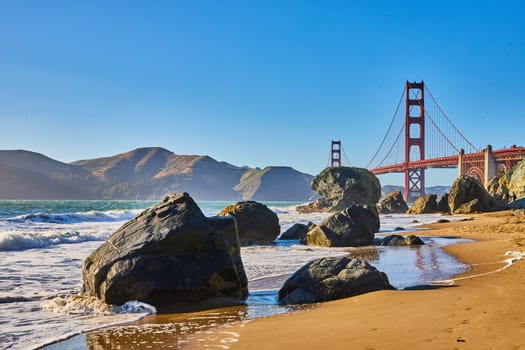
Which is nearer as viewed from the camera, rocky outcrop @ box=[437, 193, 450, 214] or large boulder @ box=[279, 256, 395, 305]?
large boulder @ box=[279, 256, 395, 305]

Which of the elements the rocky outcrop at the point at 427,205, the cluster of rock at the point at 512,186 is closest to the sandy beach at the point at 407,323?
the cluster of rock at the point at 512,186

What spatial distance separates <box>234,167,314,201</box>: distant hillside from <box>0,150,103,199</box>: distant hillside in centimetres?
5562

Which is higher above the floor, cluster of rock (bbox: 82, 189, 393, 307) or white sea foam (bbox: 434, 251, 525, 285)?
cluster of rock (bbox: 82, 189, 393, 307)

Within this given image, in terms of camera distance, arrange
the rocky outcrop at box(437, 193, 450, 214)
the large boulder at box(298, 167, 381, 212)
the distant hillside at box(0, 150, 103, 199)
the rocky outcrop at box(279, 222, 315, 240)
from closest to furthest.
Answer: the rocky outcrop at box(279, 222, 315, 240)
the rocky outcrop at box(437, 193, 450, 214)
the large boulder at box(298, 167, 381, 212)
the distant hillside at box(0, 150, 103, 199)

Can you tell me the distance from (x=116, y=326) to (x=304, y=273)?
239cm

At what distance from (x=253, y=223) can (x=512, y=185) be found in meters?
27.0

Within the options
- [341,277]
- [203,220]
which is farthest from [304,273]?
[203,220]

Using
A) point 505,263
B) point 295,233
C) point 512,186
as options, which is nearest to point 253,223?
point 295,233

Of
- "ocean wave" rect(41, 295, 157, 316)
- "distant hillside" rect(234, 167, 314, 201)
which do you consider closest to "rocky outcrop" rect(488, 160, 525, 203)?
"ocean wave" rect(41, 295, 157, 316)

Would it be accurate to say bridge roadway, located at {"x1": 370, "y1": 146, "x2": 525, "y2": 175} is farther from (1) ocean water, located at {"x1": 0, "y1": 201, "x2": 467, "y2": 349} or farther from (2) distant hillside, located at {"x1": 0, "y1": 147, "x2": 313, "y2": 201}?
(2) distant hillside, located at {"x1": 0, "y1": 147, "x2": 313, "y2": 201}

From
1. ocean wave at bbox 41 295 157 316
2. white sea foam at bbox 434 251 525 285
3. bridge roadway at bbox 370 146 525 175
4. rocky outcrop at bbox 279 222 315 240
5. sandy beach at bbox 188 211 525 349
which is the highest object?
bridge roadway at bbox 370 146 525 175

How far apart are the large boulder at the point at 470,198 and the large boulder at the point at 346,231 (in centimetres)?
1719

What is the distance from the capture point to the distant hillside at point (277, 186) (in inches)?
7116

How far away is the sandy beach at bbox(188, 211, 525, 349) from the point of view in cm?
345
